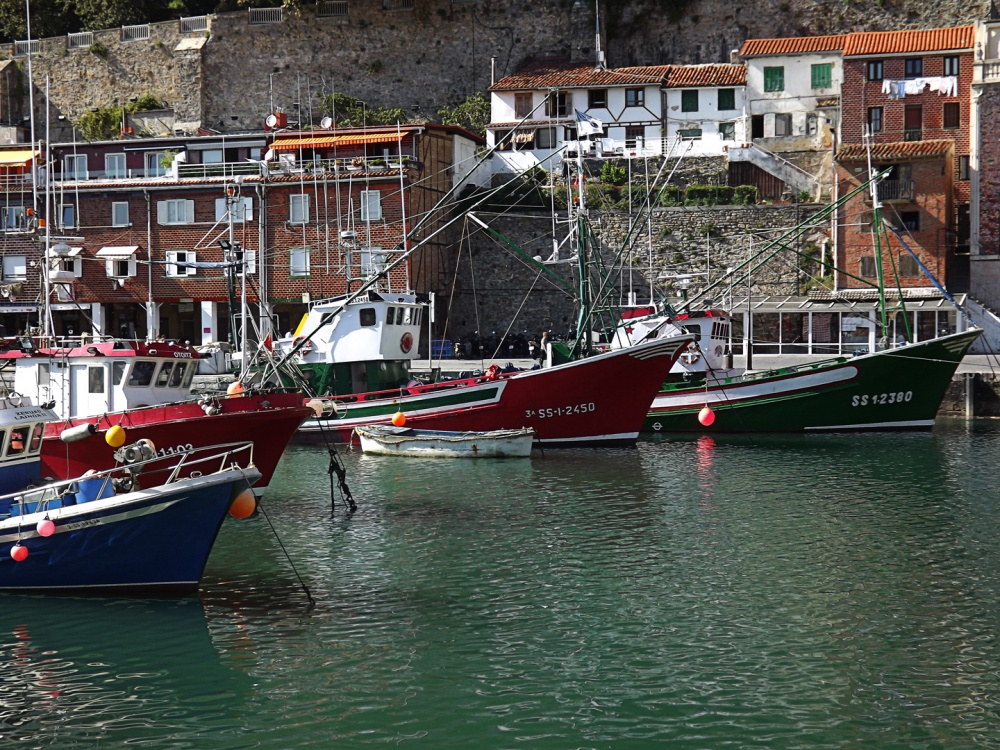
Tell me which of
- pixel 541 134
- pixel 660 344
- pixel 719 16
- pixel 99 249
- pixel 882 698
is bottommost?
pixel 882 698

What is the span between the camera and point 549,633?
51.5 feet

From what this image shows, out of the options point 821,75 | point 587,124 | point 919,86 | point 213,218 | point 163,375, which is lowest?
point 163,375

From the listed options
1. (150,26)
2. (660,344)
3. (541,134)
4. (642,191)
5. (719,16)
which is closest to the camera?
(660,344)

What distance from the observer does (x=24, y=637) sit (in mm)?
15680

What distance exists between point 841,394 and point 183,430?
63.4 ft

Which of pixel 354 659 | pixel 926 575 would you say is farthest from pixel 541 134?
pixel 354 659

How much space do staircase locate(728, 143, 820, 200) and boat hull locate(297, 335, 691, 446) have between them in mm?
23808

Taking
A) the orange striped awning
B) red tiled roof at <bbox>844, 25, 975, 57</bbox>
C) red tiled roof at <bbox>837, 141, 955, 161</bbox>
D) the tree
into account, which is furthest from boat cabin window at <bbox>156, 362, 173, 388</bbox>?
the tree

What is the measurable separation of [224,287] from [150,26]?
84.0ft

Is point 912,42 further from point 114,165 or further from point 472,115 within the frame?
point 114,165

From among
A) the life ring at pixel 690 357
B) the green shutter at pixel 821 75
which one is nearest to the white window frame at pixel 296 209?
the life ring at pixel 690 357

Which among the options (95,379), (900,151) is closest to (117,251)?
(95,379)

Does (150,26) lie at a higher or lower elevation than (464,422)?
higher

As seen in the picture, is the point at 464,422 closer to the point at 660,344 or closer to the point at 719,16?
the point at 660,344
